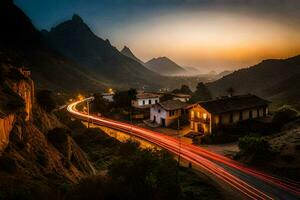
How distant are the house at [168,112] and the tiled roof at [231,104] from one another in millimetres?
12620

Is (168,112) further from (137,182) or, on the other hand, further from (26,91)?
(137,182)

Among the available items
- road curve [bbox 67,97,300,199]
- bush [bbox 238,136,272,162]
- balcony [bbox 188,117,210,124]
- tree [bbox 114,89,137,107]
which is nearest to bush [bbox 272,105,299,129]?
balcony [bbox 188,117,210,124]

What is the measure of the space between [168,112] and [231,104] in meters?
17.5

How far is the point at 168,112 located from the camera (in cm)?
8006

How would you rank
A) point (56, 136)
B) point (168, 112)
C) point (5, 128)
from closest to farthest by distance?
point (5, 128), point (56, 136), point (168, 112)

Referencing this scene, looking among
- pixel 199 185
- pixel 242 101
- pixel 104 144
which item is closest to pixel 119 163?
pixel 199 185

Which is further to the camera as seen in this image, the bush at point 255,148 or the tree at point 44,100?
the bush at point 255,148

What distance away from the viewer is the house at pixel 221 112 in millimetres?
67500

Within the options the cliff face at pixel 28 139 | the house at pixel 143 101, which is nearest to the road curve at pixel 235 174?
the cliff face at pixel 28 139

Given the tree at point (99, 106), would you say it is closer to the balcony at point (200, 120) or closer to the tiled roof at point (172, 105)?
the tiled roof at point (172, 105)

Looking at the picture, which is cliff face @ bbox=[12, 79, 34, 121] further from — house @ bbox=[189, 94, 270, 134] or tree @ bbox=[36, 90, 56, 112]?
house @ bbox=[189, 94, 270, 134]

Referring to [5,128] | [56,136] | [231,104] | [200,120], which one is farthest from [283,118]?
[5,128]

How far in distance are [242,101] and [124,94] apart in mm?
43488

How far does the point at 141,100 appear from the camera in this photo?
102 metres
